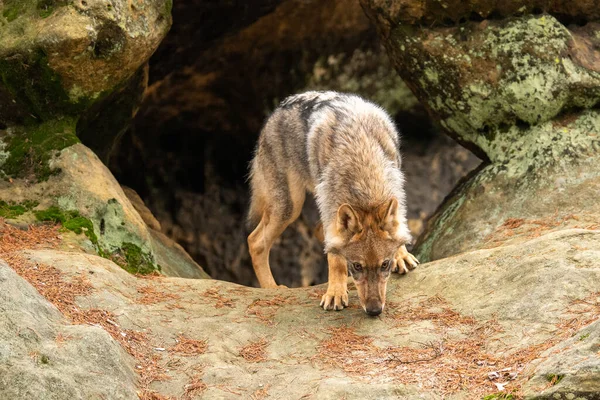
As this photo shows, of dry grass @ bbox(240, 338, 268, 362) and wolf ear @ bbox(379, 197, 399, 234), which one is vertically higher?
wolf ear @ bbox(379, 197, 399, 234)

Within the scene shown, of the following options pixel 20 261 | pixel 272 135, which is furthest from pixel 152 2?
pixel 20 261

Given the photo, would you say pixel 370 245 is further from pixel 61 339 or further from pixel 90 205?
pixel 90 205

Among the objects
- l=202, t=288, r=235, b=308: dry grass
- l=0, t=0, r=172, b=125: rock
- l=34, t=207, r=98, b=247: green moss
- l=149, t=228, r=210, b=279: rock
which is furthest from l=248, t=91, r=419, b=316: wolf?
l=34, t=207, r=98, b=247: green moss

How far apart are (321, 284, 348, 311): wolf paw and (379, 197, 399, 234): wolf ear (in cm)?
93

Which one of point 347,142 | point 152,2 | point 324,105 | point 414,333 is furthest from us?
point 152,2

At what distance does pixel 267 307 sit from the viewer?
7.80m

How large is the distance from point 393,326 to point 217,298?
206 cm

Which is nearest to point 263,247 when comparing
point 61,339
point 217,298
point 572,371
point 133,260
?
point 133,260

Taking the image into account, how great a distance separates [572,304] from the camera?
627 centimetres

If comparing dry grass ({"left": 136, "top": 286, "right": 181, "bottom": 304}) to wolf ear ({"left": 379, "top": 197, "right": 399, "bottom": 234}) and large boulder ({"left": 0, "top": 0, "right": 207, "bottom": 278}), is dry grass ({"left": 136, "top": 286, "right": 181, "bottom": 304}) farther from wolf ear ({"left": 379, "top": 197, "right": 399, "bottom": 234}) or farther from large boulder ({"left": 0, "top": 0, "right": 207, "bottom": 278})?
wolf ear ({"left": 379, "top": 197, "right": 399, "bottom": 234})

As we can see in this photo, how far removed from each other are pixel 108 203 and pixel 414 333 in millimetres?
4280

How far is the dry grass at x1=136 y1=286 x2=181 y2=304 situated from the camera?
293 inches

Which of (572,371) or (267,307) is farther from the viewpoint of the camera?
(267,307)

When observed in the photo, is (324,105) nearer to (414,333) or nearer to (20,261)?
(414,333)
